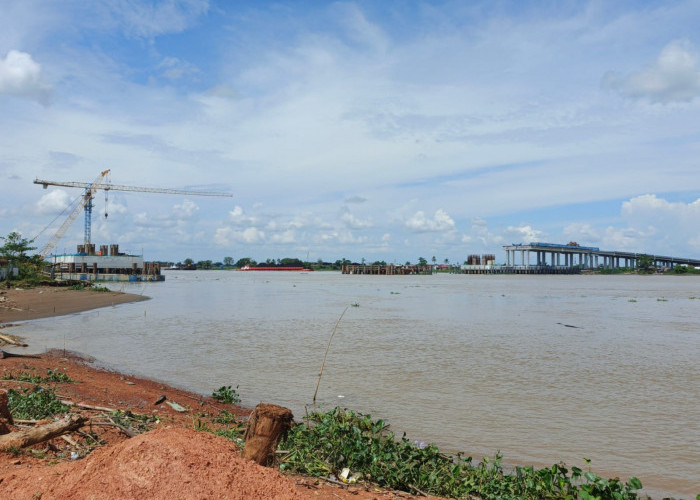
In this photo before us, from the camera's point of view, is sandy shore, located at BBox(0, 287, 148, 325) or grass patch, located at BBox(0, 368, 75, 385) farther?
sandy shore, located at BBox(0, 287, 148, 325)

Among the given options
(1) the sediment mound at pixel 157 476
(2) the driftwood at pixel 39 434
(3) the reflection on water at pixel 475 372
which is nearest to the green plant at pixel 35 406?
(2) the driftwood at pixel 39 434

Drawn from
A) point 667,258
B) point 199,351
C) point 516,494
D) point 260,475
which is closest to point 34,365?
point 199,351

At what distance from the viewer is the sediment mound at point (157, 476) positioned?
4.07 meters

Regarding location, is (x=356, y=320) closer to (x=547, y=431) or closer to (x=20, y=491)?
(x=547, y=431)

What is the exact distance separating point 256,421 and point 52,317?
87.5 feet

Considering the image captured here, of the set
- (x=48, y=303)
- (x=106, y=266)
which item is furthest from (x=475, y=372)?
(x=106, y=266)

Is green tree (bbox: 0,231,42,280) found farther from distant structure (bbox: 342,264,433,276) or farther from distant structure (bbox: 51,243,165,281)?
distant structure (bbox: 342,264,433,276)

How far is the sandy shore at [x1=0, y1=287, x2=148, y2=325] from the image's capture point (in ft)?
89.5

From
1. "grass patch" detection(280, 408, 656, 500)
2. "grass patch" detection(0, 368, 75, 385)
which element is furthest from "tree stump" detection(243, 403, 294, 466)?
"grass patch" detection(0, 368, 75, 385)

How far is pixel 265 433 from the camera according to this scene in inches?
204

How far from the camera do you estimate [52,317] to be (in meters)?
27.0

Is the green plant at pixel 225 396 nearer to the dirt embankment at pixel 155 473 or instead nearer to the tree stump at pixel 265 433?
the dirt embankment at pixel 155 473

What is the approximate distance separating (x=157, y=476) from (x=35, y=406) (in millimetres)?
4280

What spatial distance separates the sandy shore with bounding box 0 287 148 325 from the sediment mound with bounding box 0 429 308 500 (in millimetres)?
22925
